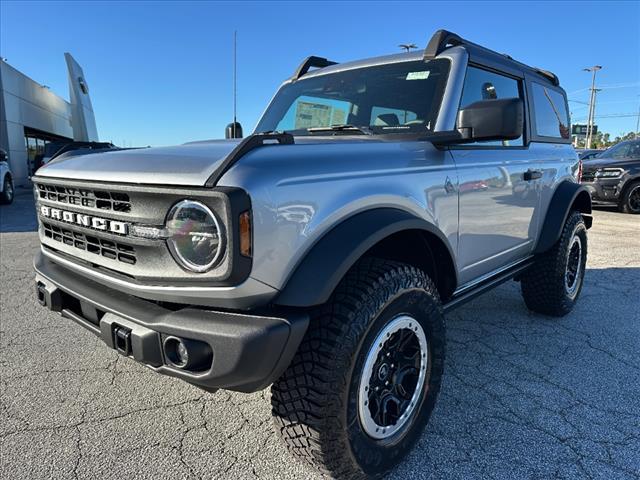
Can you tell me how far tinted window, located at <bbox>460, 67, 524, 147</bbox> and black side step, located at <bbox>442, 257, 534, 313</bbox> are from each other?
0.87 meters

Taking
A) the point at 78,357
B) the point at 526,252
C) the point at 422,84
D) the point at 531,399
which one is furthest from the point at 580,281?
the point at 78,357

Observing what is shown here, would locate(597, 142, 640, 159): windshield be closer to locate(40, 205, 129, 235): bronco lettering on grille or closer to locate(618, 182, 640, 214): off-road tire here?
locate(618, 182, 640, 214): off-road tire

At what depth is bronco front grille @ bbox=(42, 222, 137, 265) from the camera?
1.87 m

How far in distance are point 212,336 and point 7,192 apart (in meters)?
13.7

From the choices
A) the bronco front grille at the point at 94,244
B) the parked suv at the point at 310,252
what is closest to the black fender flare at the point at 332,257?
the parked suv at the point at 310,252

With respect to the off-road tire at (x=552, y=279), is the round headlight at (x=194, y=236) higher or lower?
higher

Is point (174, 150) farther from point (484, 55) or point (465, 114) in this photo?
point (484, 55)

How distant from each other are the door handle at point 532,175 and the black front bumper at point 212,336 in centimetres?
224

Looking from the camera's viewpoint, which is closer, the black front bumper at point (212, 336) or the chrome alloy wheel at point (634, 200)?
the black front bumper at point (212, 336)

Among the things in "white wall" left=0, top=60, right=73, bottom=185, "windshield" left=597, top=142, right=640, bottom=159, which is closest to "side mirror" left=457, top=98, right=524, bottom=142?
"windshield" left=597, top=142, right=640, bottom=159

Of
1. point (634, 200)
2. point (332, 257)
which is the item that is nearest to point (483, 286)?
point (332, 257)

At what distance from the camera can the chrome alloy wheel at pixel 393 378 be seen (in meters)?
1.95

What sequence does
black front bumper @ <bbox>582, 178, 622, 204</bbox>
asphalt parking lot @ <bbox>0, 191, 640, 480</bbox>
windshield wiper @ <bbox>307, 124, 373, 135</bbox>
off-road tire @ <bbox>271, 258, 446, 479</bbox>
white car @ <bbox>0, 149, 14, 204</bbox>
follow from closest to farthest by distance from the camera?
off-road tire @ <bbox>271, 258, 446, 479</bbox>, asphalt parking lot @ <bbox>0, 191, 640, 480</bbox>, windshield wiper @ <bbox>307, 124, 373, 135</bbox>, black front bumper @ <bbox>582, 178, 622, 204</bbox>, white car @ <bbox>0, 149, 14, 204</bbox>

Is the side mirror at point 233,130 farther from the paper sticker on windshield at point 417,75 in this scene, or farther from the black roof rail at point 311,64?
the paper sticker on windshield at point 417,75
